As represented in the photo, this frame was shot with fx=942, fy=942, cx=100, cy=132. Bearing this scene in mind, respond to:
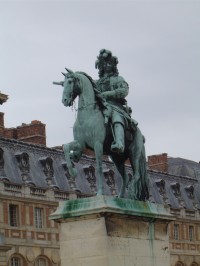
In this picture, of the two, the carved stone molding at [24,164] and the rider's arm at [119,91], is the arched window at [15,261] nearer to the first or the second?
the carved stone molding at [24,164]

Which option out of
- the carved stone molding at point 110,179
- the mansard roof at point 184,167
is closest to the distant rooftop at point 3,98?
the carved stone molding at point 110,179

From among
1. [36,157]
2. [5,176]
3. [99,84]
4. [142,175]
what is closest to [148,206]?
[142,175]

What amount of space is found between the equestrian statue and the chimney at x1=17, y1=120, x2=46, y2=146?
43.7m

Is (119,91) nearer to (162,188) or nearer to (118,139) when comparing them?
(118,139)

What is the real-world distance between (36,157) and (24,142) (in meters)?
1.27

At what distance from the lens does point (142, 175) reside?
20.5 meters

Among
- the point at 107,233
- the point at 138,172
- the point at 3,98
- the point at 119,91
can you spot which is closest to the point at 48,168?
the point at 3,98

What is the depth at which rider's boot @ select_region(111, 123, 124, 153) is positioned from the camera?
19266 mm

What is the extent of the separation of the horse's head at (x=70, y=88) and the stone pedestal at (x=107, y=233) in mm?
2103

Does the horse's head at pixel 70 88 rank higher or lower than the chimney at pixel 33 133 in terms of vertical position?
lower

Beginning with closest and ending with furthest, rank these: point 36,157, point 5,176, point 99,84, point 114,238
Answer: point 114,238, point 99,84, point 5,176, point 36,157

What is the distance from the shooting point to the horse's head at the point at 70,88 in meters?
19.4

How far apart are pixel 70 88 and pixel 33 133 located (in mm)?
45543

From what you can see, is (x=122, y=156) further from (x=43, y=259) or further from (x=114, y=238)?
(x=43, y=259)
